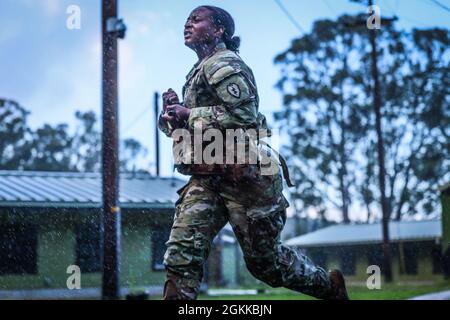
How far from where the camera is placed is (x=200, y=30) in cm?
394

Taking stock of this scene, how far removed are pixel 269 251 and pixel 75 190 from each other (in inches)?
627

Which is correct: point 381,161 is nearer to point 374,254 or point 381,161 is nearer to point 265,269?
point 374,254

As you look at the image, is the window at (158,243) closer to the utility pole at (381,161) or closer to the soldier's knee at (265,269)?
the utility pole at (381,161)

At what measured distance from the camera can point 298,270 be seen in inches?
153

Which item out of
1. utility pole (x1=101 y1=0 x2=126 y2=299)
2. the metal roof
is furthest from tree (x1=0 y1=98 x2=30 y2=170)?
utility pole (x1=101 y1=0 x2=126 y2=299)

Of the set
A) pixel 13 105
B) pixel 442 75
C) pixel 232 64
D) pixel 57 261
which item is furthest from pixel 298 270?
pixel 13 105

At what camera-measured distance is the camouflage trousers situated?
3545 millimetres

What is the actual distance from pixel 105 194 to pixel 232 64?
6203mm

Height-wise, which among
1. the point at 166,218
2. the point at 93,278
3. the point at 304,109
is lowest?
the point at 93,278

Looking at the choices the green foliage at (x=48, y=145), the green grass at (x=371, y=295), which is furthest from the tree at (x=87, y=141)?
the green grass at (x=371, y=295)

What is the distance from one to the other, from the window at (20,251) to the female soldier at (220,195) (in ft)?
48.6

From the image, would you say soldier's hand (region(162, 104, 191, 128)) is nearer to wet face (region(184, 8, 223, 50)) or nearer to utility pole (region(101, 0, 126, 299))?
wet face (region(184, 8, 223, 50))

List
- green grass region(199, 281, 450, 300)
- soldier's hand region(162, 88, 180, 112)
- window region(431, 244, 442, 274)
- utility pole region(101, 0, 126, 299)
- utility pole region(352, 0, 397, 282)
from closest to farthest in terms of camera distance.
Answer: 1. soldier's hand region(162, 88, 180, 112)
2. green grass region(199, 281, 450, 300)
3. utility pole region(101, 0, 126, 299)
4. utility pole region(352, 0, 397, 282)
5. window region(431, 244, 442, 274)

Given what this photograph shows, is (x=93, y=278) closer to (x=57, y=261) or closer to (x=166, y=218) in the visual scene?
(x=57, y=261)
